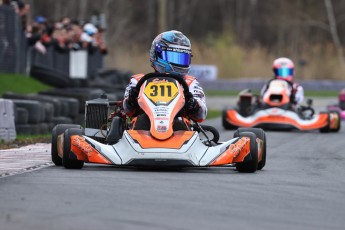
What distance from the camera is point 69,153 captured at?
36.7ft

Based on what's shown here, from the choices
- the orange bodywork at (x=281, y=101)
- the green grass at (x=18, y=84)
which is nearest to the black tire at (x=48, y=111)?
the green grass at (x=18, y=84)

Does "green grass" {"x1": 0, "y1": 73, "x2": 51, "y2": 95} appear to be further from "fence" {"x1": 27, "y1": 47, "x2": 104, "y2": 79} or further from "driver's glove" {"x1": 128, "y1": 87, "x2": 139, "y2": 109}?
"driver's glove" {"x1": 128, "y1": 87, "x2": 139, "y2": 109}

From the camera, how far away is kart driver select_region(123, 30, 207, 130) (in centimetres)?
1186

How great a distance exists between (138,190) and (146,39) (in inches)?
2615

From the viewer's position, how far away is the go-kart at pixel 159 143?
1098 cm

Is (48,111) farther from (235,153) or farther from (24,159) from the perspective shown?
(235,153)

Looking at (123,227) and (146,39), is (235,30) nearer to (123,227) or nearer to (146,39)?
(146,39)

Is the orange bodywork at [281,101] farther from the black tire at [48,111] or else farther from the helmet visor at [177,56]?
the helmet visor at [177,56]

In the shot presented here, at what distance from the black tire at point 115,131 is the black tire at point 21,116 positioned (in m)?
4.89

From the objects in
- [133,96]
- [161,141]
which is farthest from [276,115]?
[161,141]

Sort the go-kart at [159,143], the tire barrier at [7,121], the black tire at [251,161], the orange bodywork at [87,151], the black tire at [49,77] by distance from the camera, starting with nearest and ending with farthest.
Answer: the go-kart at [159,143] < the orange bodywork at [87,151] < the black tire at [251,161] < the tire barrier at [7,121] < the black tire at [49,77]

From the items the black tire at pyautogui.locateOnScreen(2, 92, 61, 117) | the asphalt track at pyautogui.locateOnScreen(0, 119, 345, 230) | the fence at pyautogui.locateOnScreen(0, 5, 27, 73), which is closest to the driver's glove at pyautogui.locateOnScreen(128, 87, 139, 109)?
the asphalt track at pyautogui.locateOnScreen(0, 119, 345, 230)

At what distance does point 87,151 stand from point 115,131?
2.35 feet

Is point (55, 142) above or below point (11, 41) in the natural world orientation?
below
